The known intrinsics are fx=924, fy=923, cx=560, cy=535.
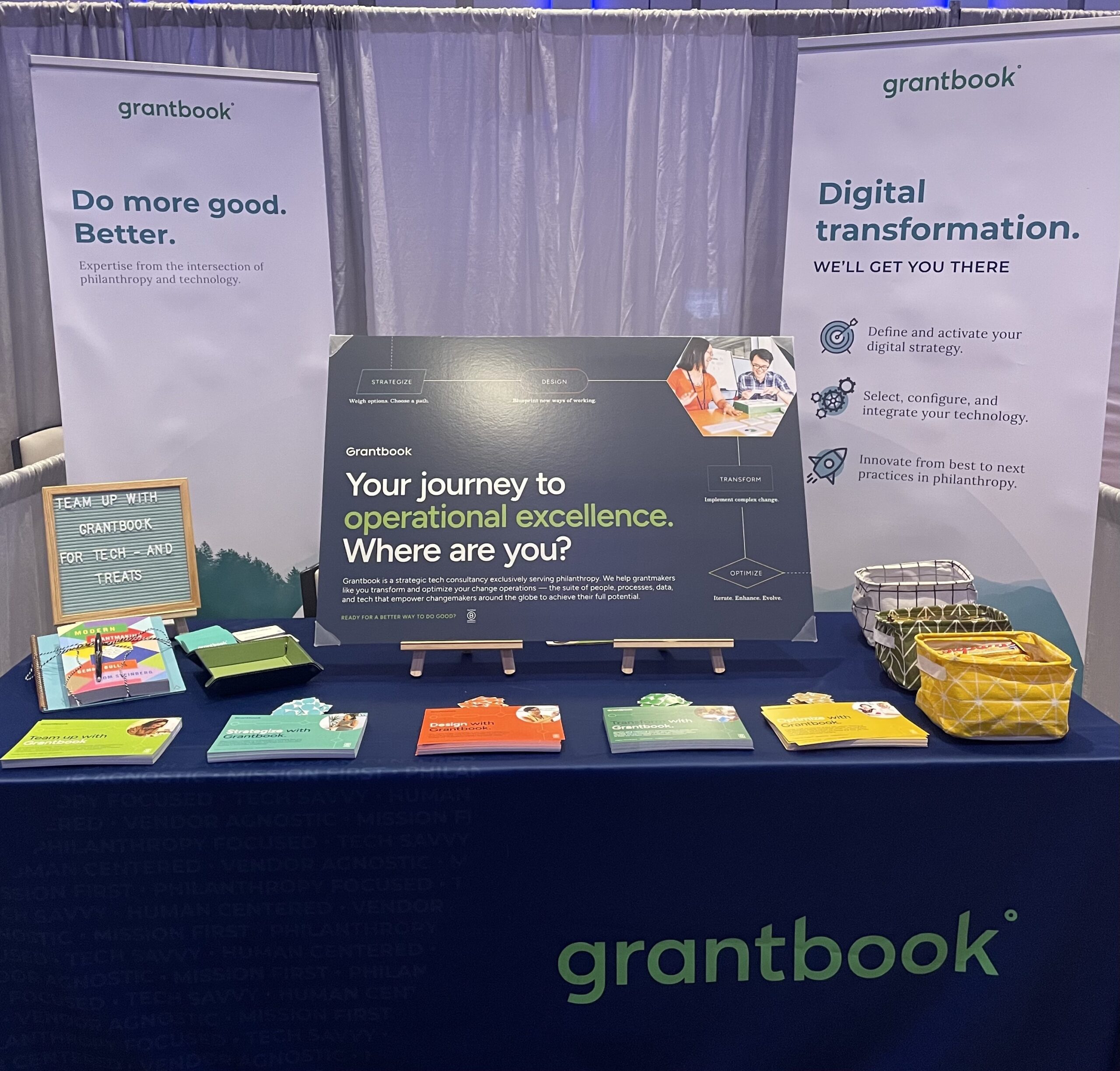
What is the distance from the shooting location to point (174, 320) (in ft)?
8.84

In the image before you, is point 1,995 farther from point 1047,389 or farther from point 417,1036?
point 1047,389

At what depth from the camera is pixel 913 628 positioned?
66.5 inches

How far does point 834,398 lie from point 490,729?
1.67 m

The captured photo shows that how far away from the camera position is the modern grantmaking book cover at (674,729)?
4.75ft

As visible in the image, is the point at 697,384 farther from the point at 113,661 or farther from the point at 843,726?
the point at 113,661

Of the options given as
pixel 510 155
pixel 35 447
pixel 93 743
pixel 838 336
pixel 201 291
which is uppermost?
pixel 510 155

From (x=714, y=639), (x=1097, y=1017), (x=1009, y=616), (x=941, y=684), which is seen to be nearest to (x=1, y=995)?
(x=714, y=639)

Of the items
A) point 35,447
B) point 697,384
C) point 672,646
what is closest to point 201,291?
Answer: point 35,447

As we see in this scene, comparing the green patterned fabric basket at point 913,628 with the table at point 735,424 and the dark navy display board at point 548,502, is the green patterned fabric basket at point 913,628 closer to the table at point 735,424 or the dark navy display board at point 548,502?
the dark navy display board at point 548,502

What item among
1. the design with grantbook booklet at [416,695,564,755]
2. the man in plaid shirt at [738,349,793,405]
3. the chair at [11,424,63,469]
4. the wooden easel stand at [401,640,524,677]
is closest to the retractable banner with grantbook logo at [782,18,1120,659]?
the man in plaid shirt at [738,349,793,405]

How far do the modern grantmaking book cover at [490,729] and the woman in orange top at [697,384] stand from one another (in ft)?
2.19

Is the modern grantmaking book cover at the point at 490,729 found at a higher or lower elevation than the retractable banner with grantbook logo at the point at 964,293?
lower

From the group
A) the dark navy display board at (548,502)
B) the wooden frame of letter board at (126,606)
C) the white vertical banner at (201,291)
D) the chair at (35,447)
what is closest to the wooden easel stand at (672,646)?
the dark navy display board at (548,502)

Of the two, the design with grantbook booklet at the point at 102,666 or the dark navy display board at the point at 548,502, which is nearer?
the design with grantbook booklet at the point at 102,666
